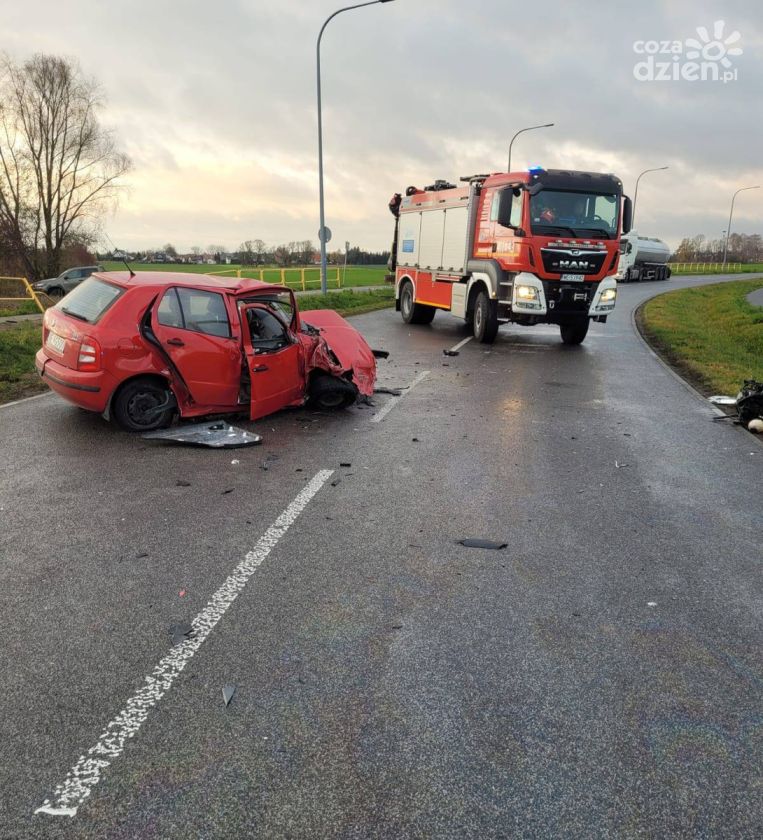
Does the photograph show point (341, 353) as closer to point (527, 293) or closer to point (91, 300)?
point (91, 300)

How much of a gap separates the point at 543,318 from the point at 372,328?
5.70 meters

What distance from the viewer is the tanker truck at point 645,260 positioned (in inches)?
1907

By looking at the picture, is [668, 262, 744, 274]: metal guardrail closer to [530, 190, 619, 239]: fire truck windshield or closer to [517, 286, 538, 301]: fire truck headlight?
[530, 190, 619, 239]: fire truck windshield

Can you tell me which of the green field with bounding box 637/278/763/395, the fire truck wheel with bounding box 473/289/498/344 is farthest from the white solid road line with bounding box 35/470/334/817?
the fire truck wheel with bounding box 473/289/498/344

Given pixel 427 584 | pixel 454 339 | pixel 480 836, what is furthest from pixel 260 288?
pixel 454 339

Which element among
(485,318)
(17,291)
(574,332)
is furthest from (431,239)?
(17,291)

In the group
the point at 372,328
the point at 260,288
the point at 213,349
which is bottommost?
the point at 372,328

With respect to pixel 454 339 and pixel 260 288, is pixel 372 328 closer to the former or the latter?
pixel 454 339

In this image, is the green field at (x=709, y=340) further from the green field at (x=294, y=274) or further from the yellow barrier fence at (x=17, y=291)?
the yellow barrier fence at (x=17, y=291)

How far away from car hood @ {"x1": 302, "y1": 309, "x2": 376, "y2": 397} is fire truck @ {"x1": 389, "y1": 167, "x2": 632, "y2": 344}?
18.9ft

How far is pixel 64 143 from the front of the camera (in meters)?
40.4

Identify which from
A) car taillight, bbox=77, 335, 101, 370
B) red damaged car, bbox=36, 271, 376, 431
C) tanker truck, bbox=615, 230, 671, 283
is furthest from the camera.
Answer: tanker truck, bbox=615, 230, 671, 283

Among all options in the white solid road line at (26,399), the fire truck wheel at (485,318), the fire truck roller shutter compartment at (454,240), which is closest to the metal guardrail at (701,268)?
the fire truck roller shutter compartment at (454,240)

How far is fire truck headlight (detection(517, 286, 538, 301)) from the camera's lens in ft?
44.8
